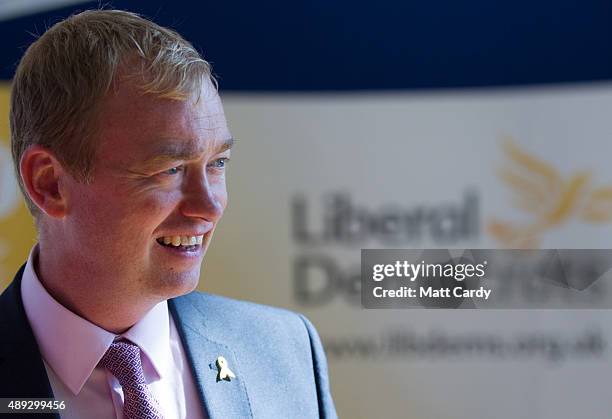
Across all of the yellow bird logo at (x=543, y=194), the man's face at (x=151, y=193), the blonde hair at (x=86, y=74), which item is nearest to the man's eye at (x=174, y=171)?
the man's face at (x=151, y=193)

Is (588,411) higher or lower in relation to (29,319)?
lower

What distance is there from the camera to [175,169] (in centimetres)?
122

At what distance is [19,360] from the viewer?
1.24 m

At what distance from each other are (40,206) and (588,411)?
237 centimetres

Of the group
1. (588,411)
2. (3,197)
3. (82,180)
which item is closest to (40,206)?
(82,180)

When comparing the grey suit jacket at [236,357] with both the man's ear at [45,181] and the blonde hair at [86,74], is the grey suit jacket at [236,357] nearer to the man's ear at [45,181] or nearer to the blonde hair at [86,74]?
the man's ear at [45,181]

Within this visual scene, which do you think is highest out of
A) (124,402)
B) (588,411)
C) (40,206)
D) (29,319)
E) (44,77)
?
(44,77)

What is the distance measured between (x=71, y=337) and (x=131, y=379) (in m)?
0.11

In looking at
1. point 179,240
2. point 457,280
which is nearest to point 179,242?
point 179,240

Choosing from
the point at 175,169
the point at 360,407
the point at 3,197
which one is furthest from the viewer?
the point at 360,407

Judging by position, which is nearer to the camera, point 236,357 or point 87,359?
point 87,359

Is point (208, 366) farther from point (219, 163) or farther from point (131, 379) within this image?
point (219, 163)

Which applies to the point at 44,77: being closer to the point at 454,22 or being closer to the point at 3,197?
the point at 3,197

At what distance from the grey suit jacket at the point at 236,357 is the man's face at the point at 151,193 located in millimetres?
165
